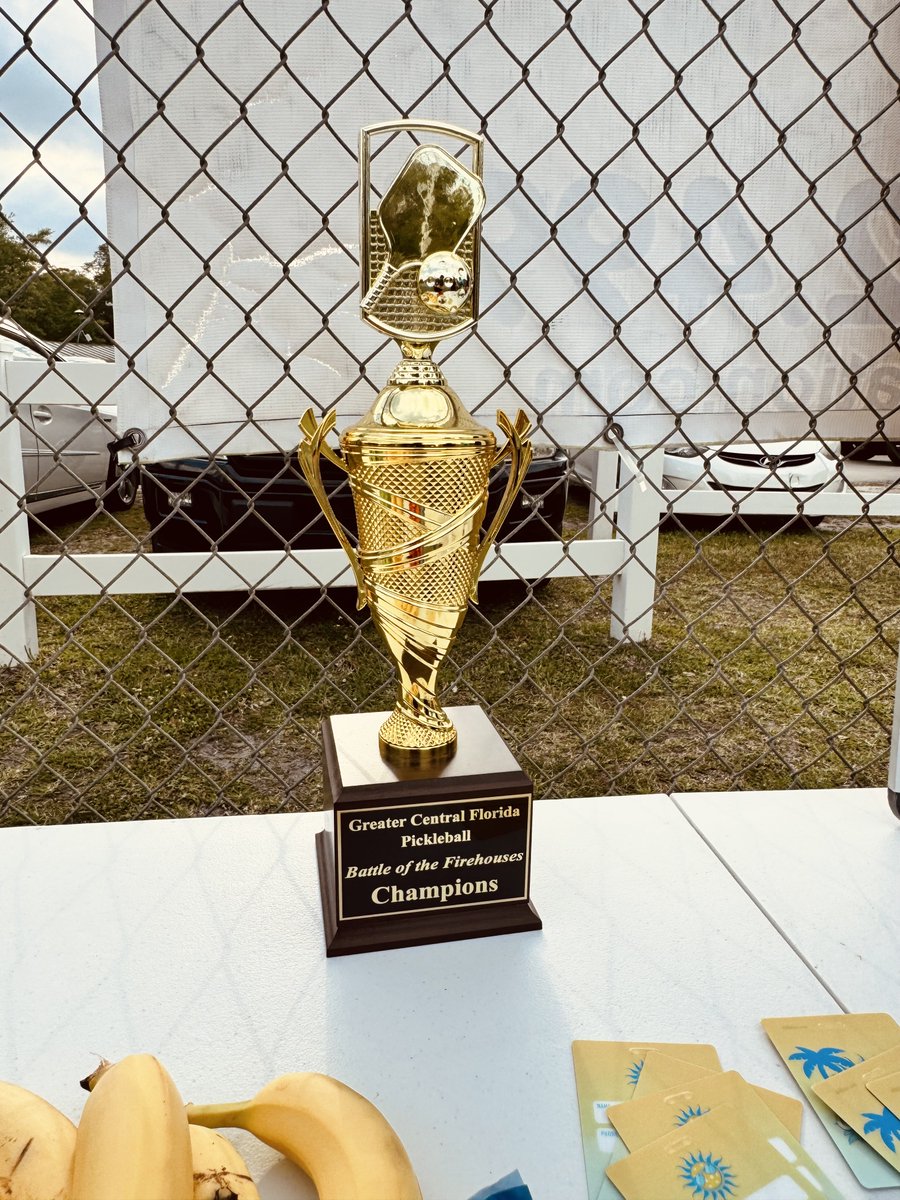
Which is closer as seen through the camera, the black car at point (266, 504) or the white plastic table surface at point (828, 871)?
the white plastic table surface at point (828, 871)

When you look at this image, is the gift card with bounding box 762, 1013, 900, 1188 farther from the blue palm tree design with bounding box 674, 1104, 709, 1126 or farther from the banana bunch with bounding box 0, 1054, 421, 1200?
the banana bunch with bounding box 0, 1054, 421, 1200

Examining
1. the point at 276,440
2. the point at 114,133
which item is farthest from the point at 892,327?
the point at 114,133

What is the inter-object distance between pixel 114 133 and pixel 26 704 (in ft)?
6.04

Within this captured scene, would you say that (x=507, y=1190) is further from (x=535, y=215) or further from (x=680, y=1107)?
(x=535, y=215)

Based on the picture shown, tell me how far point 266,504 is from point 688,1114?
6.62 feet

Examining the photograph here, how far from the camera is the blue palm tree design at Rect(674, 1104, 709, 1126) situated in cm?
64

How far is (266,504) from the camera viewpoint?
245 centimetres

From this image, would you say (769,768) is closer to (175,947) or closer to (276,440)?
(276,440)

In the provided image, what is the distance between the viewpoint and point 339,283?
1255 mm

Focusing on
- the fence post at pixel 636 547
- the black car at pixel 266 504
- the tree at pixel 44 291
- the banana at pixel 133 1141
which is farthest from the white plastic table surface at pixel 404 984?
the tree at pixel 44 291

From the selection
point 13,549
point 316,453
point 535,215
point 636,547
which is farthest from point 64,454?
point 316,453

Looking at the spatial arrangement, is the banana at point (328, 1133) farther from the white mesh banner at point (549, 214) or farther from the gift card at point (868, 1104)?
the white mesh banner at point (549, 214)

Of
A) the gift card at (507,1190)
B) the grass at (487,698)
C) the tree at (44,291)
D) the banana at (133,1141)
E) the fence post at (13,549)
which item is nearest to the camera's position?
the banana at (133,1141)

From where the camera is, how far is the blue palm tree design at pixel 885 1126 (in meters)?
0.62
